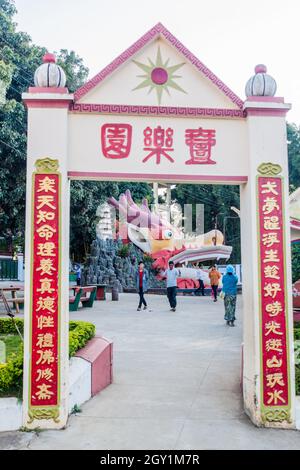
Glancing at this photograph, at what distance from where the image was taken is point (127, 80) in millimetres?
5043

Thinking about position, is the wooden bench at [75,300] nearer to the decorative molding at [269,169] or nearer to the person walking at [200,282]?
the person walking at [200,282]

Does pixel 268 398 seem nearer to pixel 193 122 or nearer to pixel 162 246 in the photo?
pixel 193 122

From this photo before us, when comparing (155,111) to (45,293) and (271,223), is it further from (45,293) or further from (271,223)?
(45,293)

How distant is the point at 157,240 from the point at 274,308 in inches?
793

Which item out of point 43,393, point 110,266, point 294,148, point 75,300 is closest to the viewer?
point 43,393

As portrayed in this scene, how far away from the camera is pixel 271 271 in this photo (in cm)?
484

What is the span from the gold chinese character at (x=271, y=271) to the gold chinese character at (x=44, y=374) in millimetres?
2503

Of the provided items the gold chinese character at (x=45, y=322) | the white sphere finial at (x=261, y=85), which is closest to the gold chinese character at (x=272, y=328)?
the gold chinese character at (x=45, y=322)

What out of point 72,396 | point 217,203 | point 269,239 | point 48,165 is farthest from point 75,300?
point 217,203

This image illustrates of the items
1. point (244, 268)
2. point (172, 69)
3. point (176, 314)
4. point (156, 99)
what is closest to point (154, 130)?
point (156, 99)

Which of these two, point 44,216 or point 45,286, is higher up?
point 44,216

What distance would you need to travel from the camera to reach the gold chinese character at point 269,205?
16.0 ft

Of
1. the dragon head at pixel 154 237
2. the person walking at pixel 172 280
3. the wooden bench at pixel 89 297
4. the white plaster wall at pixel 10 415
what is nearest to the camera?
the white plaster wall at pixel 10 415

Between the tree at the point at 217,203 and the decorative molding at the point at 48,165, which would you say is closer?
the decorative molding at the point at 48,165
